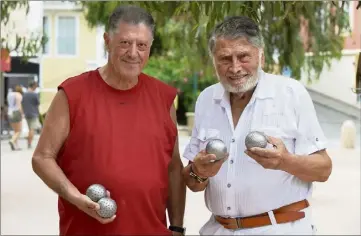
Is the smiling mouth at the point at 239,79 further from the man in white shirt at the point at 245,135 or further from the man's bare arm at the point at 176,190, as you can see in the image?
the man's bare arm at the point at 176,190

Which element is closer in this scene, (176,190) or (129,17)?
(129,17)

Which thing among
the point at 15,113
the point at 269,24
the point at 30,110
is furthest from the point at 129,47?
the point at 30,110

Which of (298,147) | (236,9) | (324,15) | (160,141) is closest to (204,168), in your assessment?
(160,141)

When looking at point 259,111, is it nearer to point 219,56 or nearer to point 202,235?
point 219,56

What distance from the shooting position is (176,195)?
2.90 meters

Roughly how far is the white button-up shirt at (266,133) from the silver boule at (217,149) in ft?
0.61

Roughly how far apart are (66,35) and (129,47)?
28169mm

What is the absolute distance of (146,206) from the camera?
8.82 ft

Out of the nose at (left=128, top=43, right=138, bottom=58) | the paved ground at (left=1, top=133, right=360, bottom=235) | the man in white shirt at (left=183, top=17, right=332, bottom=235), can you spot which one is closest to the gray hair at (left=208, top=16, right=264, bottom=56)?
the man in white shirt at (left=183, top=17, right=332, bottom=235)

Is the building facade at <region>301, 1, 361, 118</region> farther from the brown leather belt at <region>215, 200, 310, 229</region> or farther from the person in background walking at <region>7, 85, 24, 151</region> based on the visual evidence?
the brown leather belt at <region>215, 200, 310, 229</region>

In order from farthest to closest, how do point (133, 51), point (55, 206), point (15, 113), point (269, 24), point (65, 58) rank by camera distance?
point (65, 58)
point (15, 113)
point (55, 206)
point (269, 24)
point (133, 51)

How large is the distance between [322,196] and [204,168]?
797 centimetres

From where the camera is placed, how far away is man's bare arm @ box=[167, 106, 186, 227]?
9.41 feet

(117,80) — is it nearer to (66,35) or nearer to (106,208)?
(106,208)
